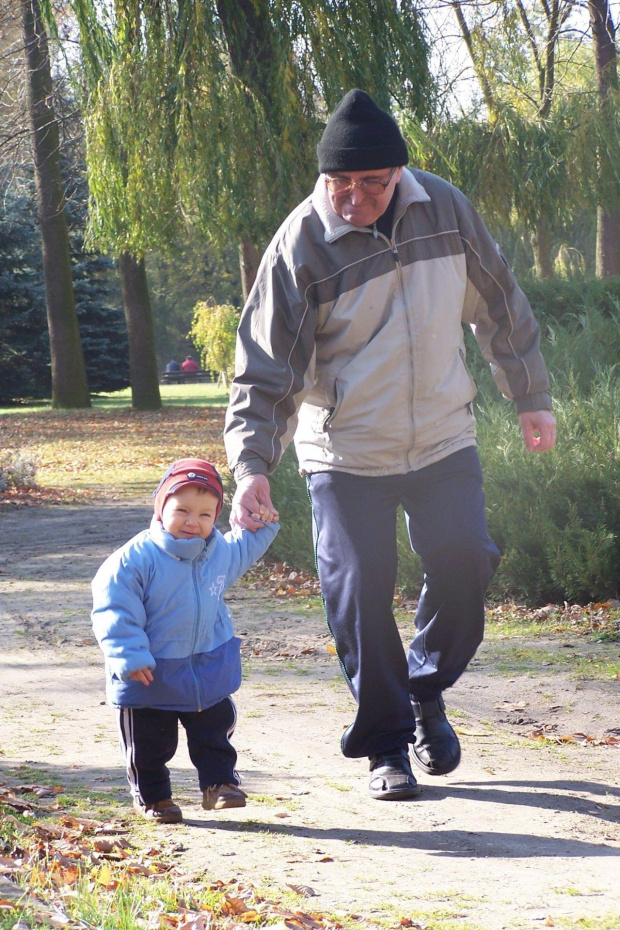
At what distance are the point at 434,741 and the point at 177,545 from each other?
1.13m

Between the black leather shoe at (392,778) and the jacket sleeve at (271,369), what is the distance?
102 centimetres

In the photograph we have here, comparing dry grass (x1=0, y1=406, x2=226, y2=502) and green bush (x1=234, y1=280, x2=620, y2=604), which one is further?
dry grass (x1=0, y1=406, x2=226, y2=502)

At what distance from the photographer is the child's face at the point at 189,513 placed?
362 cm

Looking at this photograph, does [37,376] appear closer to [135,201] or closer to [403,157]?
[135,201]

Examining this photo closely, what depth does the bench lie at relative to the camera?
184 ft

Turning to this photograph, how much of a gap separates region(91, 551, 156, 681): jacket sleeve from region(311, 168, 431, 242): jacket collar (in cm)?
120

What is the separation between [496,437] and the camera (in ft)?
25.5

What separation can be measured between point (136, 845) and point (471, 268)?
6.87 feet

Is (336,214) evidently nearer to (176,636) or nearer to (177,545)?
(177,545)

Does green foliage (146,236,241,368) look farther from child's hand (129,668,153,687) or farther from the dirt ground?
child's hand (129,668,153,687)

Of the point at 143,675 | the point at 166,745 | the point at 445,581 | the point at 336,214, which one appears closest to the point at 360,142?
the point at 336,214

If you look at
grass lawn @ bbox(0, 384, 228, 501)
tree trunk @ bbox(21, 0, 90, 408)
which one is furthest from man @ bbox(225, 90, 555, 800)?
tree trunk @ bbox(21, 0, 90, 408)

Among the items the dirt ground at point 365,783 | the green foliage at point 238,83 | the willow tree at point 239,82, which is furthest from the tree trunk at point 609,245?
the dirt ground at point 365,783

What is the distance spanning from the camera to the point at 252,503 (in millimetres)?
3629
